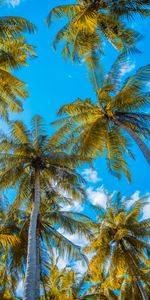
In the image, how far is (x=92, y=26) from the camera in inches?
454

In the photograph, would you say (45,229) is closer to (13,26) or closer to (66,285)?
(66,285)

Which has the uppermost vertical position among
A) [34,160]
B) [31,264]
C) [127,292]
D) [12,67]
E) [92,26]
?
[92,26]

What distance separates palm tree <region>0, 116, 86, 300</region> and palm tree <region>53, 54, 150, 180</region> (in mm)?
1030

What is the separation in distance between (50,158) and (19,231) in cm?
449

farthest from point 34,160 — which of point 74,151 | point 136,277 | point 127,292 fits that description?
point 127,292

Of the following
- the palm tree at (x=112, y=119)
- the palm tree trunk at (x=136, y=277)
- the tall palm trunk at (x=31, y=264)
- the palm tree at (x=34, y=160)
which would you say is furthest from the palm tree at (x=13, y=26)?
the palm tree trunk at (x=136, y=277)

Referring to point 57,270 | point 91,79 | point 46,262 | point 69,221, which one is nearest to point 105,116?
point 91,79

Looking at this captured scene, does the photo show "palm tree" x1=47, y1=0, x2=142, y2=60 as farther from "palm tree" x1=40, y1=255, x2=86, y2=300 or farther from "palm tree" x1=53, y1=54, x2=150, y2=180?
"palm tree" x1=40, y1=255, x2=86, y2=300

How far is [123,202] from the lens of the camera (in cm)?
1830

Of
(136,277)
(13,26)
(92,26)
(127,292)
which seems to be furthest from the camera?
(127,292)

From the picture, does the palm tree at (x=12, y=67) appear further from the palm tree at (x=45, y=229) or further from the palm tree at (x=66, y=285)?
the palm tree at (x=66, y=285)

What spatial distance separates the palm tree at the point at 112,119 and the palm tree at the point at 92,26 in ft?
3.27

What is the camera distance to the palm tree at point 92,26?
454 inches

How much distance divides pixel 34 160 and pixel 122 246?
703cm
